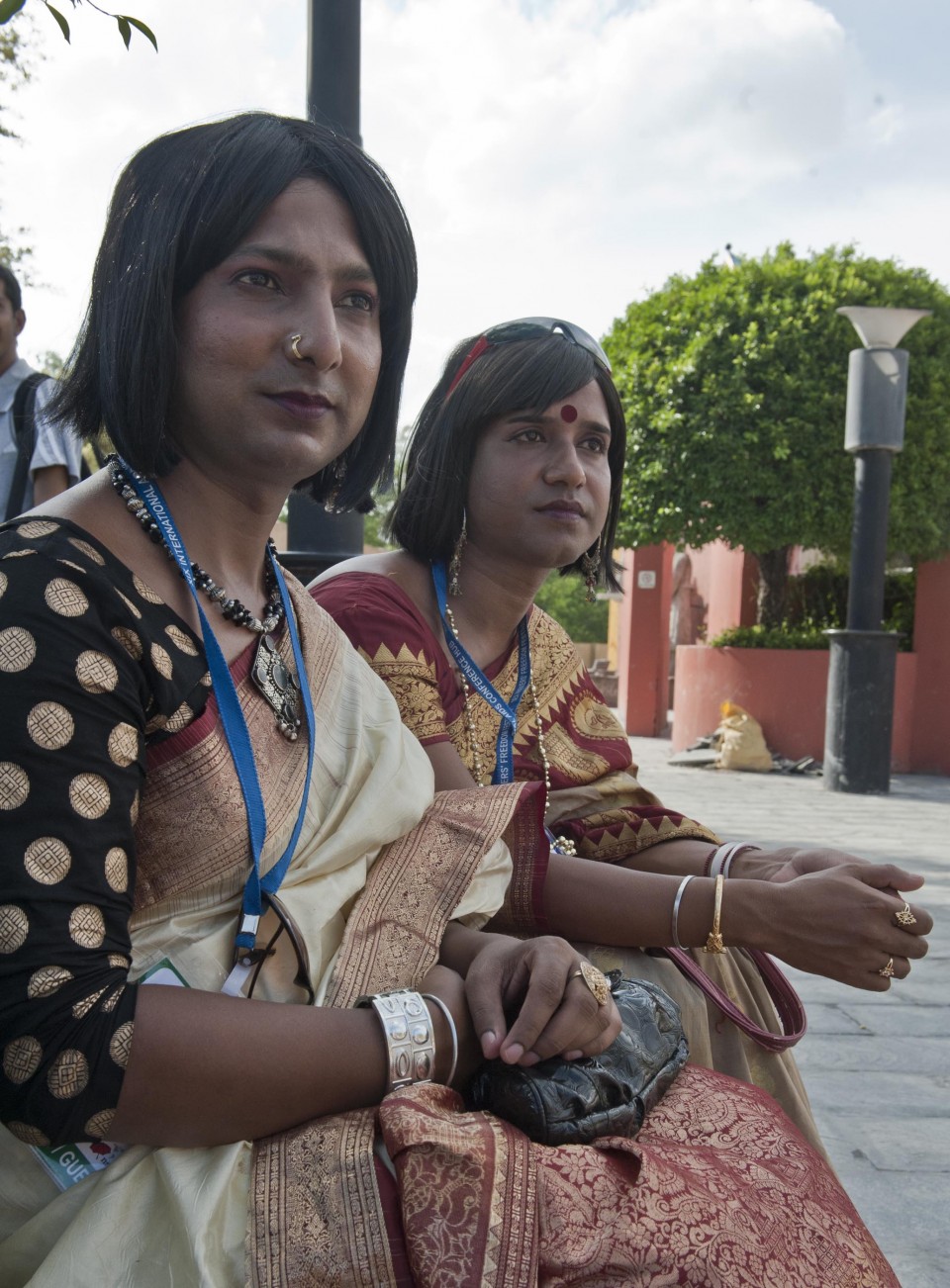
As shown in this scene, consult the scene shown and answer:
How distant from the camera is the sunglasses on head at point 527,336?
2773mm

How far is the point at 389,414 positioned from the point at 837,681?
929 cm

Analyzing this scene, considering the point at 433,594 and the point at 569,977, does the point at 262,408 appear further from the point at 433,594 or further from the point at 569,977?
the point at 433,594

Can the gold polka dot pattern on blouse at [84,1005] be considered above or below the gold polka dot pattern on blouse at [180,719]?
below

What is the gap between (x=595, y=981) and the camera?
163 cm

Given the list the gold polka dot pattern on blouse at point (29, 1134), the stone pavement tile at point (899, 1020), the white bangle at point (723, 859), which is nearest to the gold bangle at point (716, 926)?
the white bangle at point (723, 859)

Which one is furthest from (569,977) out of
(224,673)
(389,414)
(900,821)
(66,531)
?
(900,821)

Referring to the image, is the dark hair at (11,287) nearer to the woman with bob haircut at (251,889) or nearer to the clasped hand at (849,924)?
the woman with bob haircut at (251,889)

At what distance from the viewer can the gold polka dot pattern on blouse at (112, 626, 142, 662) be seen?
143cm

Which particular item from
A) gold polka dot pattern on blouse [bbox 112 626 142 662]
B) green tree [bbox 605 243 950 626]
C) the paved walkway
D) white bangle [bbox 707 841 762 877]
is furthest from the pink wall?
gold polka dot pattern on blouse [bbox 112 626 142 662]

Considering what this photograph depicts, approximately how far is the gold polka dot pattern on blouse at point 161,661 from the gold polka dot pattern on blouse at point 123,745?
9 centimetres

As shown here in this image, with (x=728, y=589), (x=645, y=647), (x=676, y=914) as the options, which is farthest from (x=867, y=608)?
(x=676, y=914)

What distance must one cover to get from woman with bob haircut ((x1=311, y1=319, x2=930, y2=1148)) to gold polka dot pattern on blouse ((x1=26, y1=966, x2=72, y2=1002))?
1.04 m

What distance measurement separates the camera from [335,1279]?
1.28m

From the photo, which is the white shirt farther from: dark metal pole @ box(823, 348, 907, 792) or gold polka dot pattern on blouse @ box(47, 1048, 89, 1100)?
dark metal pole @ box(823, 348, 907, 792)
